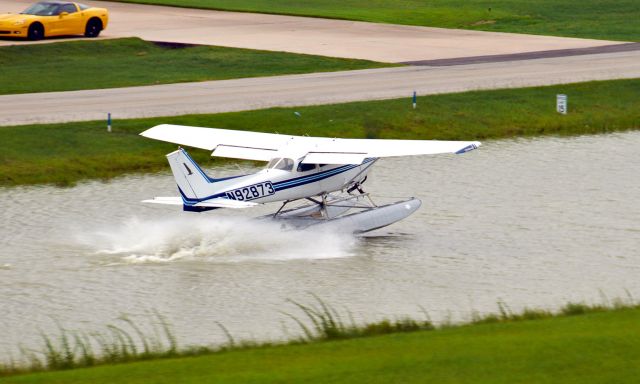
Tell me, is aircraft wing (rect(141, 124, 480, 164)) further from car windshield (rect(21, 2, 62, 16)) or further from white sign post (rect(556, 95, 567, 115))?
car windshield (rect(21, 2, 62, 16))

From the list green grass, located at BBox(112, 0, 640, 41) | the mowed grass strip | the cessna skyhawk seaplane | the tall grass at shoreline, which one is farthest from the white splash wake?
green grass, located at BBox(112, 0, 640, 41)

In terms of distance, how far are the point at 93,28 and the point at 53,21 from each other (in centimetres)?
194

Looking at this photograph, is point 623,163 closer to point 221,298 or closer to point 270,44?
point 221,298

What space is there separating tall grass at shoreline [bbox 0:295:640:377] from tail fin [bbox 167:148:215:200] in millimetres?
4069

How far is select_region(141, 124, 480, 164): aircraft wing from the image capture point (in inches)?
1073

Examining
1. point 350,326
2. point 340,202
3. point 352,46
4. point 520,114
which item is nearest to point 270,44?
point 352,46

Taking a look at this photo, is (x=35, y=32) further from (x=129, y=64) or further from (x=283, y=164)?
(x=283, y=164)

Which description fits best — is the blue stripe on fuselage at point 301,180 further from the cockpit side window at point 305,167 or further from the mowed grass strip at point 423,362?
the mowed grass strip at point 423,362

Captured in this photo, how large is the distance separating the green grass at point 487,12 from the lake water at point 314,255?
29392 millimetres

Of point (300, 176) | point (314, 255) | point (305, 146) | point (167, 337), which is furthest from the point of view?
point (305, 146)

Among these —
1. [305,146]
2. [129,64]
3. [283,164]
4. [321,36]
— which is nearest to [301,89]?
[129,64]

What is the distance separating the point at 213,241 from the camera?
90.4 feet

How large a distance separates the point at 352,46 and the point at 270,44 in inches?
139

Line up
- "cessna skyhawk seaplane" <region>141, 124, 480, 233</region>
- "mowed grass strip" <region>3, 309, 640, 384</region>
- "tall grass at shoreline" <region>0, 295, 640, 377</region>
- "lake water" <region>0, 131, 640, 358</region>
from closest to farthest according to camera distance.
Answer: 1. "mowed grass strip" <region>3, 309, 640, 384</region>
2. "tall grass at shoreline" <region>0, 295, 640, 377</region>
3. "lake water" <region>0, 131, 640, 358</region>
4. "cessna skyhawk seaplane" <region>141, 124, 480, 233</region>
